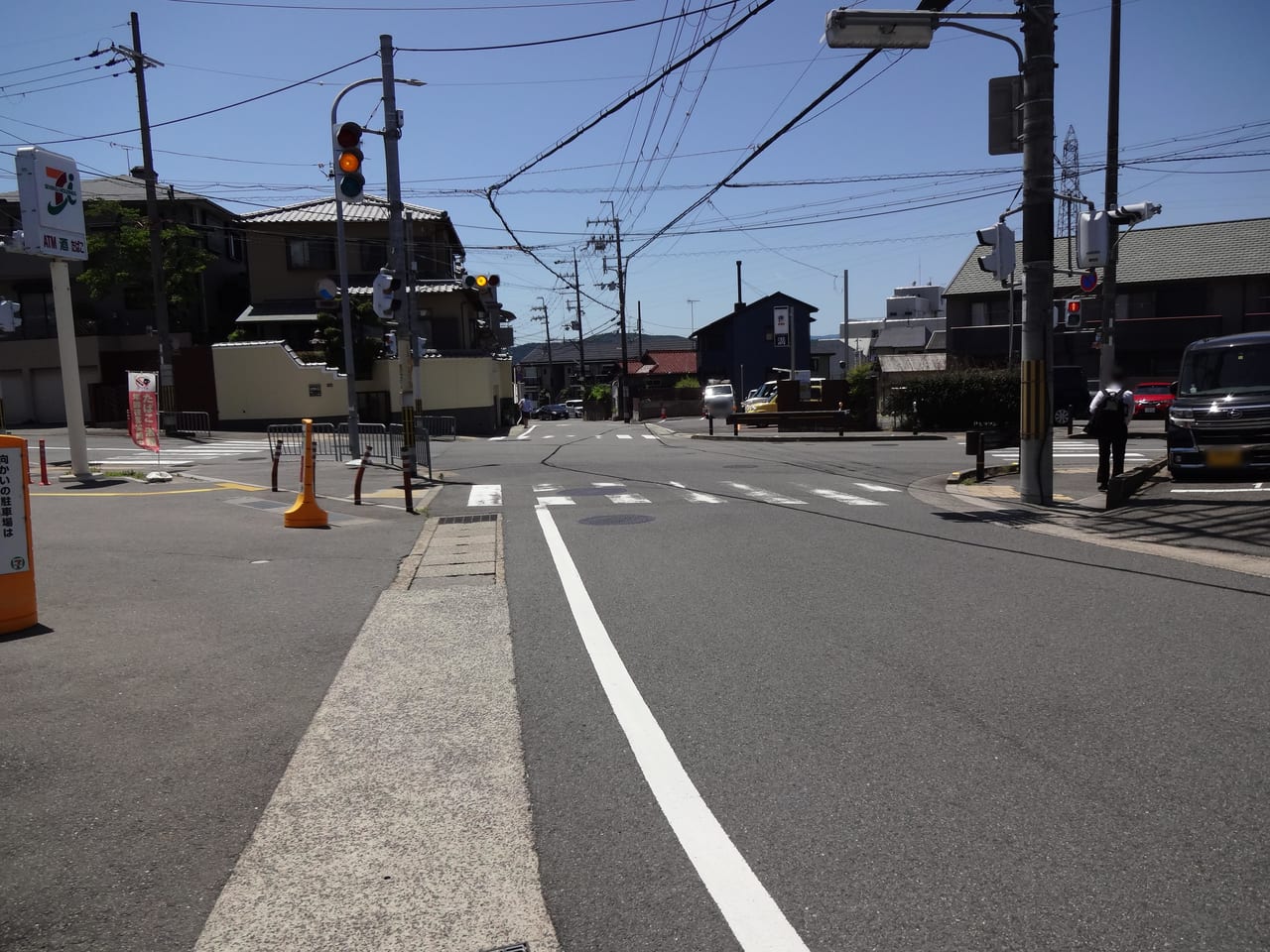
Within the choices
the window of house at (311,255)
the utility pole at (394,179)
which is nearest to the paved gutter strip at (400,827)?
the utility pole at (394,179)

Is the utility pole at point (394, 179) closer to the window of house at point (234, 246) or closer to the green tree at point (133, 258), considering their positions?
the green tree at point (133, 258)

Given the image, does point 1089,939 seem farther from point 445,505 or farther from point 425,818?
point 445,505

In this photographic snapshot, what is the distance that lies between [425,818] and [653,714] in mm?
1571

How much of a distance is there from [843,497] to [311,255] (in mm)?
36731

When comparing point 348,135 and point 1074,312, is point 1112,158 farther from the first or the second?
point 348,135

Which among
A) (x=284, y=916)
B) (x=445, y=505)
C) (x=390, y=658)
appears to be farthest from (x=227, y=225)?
(x=284, y=916)

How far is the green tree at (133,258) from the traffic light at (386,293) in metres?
25.2

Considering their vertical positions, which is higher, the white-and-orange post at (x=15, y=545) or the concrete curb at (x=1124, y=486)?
the white-and-orange post at (x=15, y=545)

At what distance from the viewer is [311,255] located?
149 feet

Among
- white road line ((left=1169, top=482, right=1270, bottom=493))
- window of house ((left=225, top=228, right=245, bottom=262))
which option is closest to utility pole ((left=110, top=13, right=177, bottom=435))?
window of house ((left=225, top=228, right=245, bottom=262))

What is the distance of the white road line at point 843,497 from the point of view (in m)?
15.0

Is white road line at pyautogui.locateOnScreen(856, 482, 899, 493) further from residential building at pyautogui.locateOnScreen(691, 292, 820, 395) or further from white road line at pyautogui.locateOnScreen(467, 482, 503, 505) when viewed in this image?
residential building at pyautogui.locateOnScreen(691, 292, 820, 395)

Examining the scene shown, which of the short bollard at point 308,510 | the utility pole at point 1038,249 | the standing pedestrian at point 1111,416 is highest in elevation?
the utility pole at point 1038,249

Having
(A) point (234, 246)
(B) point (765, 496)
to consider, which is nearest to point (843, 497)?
(B) point (765, 496)
